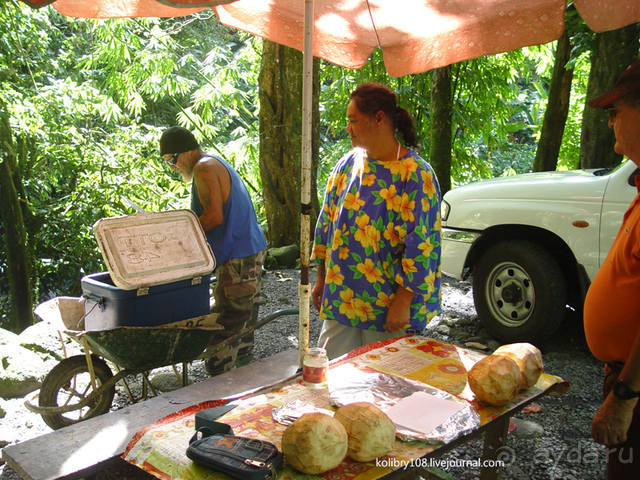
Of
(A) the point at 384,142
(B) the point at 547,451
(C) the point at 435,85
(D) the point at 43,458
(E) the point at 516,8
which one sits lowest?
(B) the point at 547,451

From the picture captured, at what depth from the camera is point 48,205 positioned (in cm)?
850

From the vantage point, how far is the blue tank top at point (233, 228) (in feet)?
13.7

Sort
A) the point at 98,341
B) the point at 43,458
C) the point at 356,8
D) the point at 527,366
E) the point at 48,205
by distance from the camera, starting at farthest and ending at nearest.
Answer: the point at 48,205 < the point at 356,8 < the point at 98,341 < the point at 43,458 < the point at 527,366

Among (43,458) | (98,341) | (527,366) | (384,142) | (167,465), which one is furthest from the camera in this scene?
(98,341)

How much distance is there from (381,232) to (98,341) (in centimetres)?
170

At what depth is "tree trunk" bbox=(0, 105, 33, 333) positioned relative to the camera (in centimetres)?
706

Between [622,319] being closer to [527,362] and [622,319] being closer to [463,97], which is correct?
[527,362]

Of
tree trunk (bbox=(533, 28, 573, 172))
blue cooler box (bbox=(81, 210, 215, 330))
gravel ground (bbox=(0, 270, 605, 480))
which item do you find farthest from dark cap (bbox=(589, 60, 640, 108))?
tree trunk (bbox=(533, 28, 573, 172))

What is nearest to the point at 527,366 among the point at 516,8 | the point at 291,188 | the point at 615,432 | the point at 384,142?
the point at 615,432

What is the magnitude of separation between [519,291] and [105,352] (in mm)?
3594

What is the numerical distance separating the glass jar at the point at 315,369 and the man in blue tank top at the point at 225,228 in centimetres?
192

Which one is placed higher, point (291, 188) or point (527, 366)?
point (291, 188)

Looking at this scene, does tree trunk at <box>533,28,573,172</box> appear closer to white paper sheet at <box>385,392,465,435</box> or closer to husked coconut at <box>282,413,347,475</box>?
white paper sheet at <box>385,392,465,435</box>

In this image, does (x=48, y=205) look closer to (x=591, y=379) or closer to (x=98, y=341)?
(x=98, y=341)
